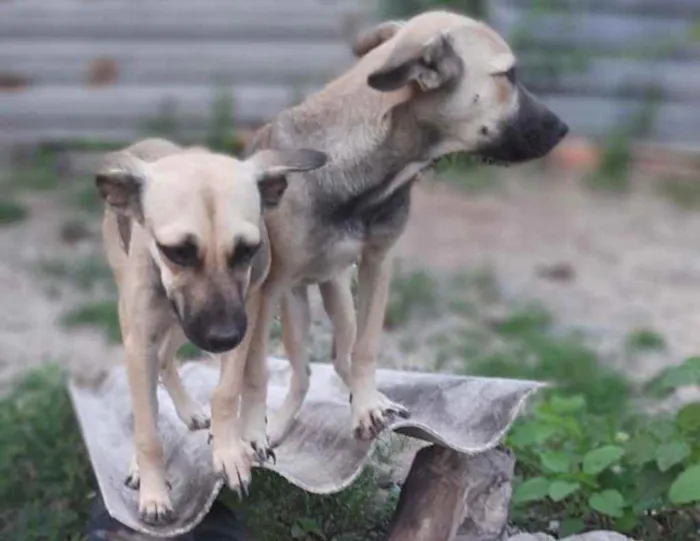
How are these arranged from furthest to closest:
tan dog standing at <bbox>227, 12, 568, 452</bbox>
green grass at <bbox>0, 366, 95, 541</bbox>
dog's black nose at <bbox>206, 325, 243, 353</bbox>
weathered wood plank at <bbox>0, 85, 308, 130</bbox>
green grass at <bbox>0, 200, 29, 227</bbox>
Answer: weathered wood plank at <bbox>0, 85, 308, 130</bbox> < green grass at <bbox>0, 200, 29, 227</bbox> < green grass at <bbox>0, 366, 95, 541</bbox> < tan dog standing at <bbox>227, 12, 568, 452</bbox> < dog's black nose at <bbox>206, 325, 243, 353</bbox>

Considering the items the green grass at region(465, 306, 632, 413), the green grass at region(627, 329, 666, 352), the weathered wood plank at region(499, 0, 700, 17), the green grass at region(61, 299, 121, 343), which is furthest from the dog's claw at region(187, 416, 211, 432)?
the weathered wood plank at region(499, 0, 700, 17)

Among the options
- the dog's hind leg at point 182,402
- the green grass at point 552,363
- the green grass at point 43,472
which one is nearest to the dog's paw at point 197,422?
the dog's hind leg at point 182,402

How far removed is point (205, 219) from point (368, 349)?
2.32 feet

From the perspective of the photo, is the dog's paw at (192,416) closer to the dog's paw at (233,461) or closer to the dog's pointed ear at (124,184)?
the dog's paw at (233,461)

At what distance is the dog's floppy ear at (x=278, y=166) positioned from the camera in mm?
3205

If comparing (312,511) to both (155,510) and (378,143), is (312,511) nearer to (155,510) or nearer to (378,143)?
(155,510)


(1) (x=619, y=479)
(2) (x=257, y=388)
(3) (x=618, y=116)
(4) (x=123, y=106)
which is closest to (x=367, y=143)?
(2) (x=257, y=388)

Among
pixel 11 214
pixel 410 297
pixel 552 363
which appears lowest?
pixel 11 214

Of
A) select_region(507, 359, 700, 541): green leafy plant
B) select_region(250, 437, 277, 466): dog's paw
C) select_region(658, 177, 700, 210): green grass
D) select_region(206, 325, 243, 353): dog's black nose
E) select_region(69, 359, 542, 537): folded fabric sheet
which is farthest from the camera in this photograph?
select_region(658, 177, 700, 210): green grass

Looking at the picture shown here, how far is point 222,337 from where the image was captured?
3.01 m

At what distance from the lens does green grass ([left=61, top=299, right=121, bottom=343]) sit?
274 inches

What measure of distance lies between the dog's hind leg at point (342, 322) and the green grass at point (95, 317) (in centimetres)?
327

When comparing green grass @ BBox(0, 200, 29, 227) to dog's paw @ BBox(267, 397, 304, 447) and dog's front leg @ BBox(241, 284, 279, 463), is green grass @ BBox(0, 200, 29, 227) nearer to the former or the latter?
dog's paw @ BBox(267, 397, 304, 447)

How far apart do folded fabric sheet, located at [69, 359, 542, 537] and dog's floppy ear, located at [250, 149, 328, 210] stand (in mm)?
670
